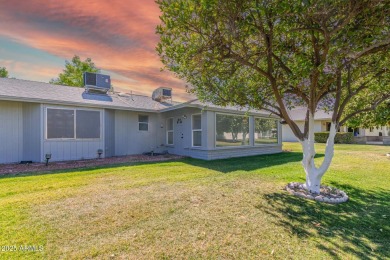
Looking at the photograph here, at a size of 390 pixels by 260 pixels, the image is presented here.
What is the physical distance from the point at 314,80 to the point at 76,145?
10450 mm

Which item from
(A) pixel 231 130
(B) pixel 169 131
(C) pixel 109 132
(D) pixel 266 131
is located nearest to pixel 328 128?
(D) pixel 266 131

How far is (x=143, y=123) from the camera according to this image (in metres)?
13.0

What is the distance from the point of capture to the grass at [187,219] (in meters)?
2.72

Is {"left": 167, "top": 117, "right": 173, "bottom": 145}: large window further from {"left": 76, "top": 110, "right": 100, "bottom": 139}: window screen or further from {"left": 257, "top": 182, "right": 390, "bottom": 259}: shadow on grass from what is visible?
{"left": 257, "top": 182, "right": 390, "bottom": 259}: shadow on grass

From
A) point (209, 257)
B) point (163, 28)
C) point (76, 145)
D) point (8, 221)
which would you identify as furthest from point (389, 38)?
point (76, 145)

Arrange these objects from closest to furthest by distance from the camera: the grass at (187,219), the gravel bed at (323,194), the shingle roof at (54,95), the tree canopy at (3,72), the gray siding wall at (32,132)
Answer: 1. the grass at (187,219)
2. the gravel bed at (323,194)
3. the shingle roof at (54,95)
4. the gray siding wall at (32,132)
5. the tree canopy at (3,72)

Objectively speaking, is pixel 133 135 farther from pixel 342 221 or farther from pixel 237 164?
pixel 342 221

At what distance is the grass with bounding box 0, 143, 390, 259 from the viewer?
2.72 m

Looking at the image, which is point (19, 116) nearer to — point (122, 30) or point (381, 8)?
point (122, 30)

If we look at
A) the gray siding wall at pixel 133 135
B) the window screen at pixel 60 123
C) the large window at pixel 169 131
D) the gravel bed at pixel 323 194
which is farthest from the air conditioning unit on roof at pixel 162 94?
the gravel bed at pixel 323 194

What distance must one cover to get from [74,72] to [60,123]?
67.1ft

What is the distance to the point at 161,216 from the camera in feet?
12.2

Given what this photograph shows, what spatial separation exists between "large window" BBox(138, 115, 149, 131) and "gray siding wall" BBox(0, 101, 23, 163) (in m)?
5.64

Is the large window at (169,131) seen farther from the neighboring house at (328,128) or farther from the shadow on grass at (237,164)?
the neighboring house at (328,128)
